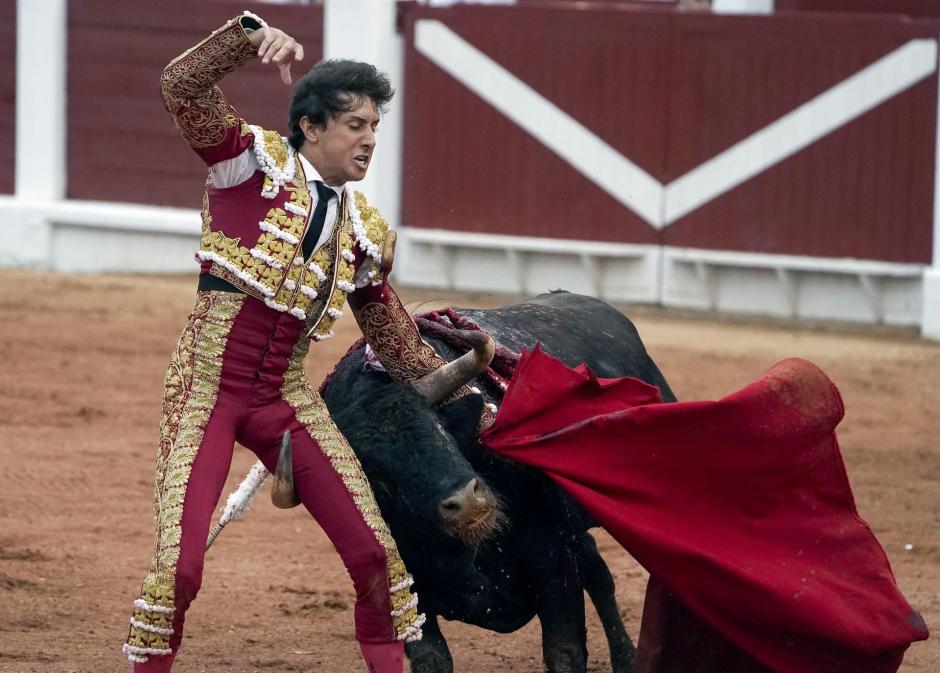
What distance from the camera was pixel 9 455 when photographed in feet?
17.1

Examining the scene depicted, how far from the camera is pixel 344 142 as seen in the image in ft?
9.16

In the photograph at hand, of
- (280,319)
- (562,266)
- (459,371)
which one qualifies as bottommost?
(562,266)

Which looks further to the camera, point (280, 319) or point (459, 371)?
point (459, 371)

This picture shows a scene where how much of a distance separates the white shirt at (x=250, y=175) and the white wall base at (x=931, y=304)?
5.57 m

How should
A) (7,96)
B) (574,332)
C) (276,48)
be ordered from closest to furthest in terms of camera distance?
(276,48) < (574,332) < (7,96)

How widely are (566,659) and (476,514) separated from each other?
65 centimetres

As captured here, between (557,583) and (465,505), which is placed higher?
(465,505)

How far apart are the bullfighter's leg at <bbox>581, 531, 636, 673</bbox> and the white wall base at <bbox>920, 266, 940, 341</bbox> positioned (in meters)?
4.67

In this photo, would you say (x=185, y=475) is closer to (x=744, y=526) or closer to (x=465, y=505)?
(x=465, y=505)

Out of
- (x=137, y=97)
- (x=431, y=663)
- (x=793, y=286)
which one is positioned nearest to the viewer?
(x=431, y=663)

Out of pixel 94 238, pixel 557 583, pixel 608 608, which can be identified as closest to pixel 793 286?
pixel 94 238

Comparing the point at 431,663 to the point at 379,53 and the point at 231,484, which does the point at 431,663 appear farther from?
the point at 379,53

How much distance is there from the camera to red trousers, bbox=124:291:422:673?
272cm

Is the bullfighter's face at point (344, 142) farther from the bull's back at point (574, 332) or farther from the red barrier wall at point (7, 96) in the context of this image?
the red barrier wall at point (7, 96)
